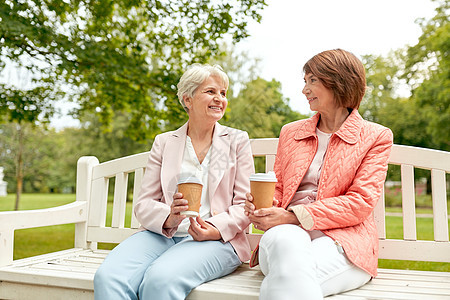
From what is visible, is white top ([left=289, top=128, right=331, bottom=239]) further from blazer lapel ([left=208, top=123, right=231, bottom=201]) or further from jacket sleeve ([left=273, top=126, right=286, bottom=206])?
blazer lapel ([left=208, top=123, right=231, bottom=201])

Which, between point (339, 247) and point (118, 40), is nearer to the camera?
point (339, 247)

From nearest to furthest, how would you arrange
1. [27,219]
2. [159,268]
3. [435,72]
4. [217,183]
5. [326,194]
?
[159,268], [326,194], [217,183], [27,219], [435,72]

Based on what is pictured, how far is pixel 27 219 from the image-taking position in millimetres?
3033

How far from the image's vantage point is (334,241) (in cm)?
226

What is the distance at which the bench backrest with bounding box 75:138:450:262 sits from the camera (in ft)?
9.36

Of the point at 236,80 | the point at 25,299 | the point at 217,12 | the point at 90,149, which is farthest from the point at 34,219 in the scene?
the point at 90,149

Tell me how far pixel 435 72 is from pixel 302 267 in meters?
20.1

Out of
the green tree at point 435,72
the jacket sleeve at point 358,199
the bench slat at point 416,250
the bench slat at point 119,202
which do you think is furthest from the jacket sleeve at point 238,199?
the green tree at point 435,72

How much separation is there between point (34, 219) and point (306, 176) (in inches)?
74.9

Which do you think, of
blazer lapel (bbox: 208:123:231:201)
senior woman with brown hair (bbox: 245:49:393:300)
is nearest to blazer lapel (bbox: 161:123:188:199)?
blazer lapel (bbox: 208:123:231:201)

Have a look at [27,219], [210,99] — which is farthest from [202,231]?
[27,219]

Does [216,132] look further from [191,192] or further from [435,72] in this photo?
[435,72]

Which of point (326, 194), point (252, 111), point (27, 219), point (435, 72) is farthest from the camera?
point (435, 72)

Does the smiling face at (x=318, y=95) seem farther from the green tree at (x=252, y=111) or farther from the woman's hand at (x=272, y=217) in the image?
the green tree at (x=252, y=111)
